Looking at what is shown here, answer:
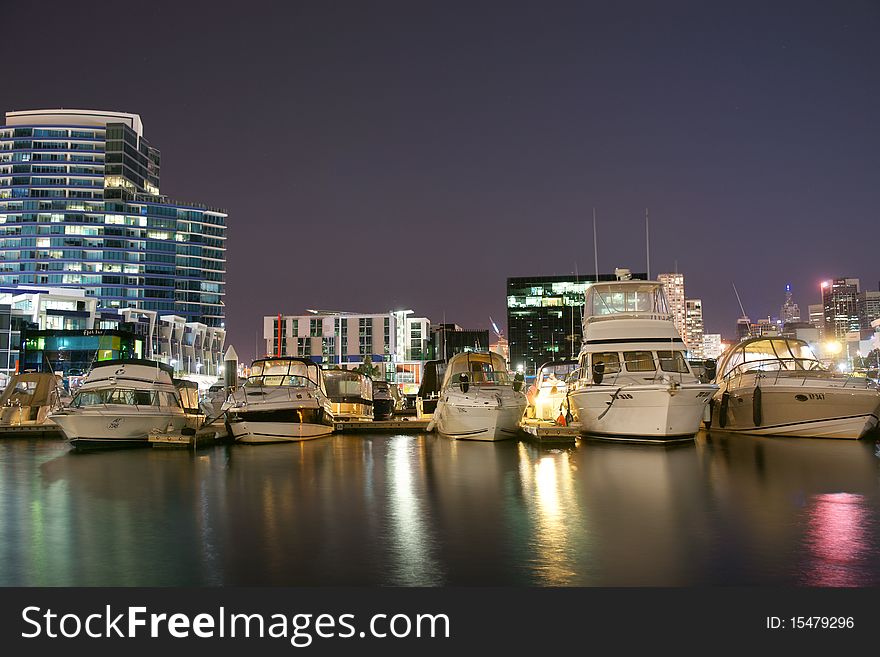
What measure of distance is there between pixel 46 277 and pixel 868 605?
7339 inches

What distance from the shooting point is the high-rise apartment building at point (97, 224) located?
16475 cm

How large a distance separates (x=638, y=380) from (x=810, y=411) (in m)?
7.95

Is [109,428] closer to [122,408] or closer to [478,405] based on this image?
[122,408]

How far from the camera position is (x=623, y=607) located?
22.8 ft

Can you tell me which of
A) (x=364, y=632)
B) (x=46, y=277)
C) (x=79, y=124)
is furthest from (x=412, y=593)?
(x=79, y=124)

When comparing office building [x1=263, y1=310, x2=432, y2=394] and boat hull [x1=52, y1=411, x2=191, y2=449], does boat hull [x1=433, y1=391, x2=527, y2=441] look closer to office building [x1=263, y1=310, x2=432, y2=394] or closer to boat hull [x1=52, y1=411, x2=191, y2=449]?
boat hull [x1=52, y1=411, x2=191, y2=449]

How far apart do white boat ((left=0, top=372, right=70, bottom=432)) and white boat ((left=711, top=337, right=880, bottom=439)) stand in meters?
34.5

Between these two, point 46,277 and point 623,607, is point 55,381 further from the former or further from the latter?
point 46,277

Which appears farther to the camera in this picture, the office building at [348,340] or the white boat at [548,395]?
the office building at [348,340]

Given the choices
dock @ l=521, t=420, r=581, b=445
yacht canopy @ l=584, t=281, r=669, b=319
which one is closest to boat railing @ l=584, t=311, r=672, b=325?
yacht canopy @ l=584, t=281, r=669, b=319

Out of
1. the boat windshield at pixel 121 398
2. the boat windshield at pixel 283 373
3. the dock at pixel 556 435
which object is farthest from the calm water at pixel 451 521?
the boat windshield at pixel 283 373

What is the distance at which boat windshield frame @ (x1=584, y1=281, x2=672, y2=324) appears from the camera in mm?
29828

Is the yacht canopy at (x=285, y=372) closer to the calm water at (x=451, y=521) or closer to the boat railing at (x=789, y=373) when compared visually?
the calm water at (x=451, y=521)

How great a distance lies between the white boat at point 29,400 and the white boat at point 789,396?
1359 inches
